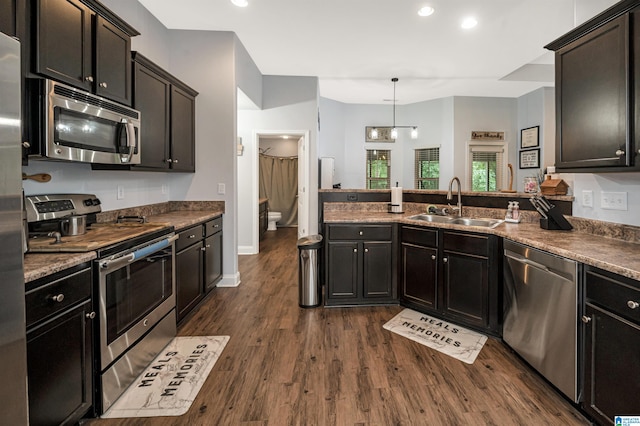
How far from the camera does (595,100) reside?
2012 mm

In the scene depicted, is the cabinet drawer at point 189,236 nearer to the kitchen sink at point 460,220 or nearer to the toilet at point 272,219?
the kitchen sink at point 460,220

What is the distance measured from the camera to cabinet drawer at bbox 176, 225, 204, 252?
9.19 ft

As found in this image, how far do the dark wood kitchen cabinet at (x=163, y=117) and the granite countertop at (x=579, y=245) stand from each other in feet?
7.92

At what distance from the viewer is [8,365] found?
108 cm

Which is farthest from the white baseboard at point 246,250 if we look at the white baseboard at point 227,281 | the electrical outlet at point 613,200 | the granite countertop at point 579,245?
the electrical outlet at point 613,200

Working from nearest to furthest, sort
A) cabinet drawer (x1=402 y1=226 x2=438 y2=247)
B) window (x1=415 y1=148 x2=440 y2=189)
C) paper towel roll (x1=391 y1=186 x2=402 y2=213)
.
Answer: cabinet drawer (x1=402 y1=226 x2=438 y2=247), paper towel roll (x1=391 y1=186 x2=402 y2=213), window (x1=415 y1=148 x2=440 y2=189)

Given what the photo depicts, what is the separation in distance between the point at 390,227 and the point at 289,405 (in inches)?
74.8

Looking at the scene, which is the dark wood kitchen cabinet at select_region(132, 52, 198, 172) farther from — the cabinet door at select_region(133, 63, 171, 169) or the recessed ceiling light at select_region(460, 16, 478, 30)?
the recessed ceiling light at select_region(460, 16, 478, 30)

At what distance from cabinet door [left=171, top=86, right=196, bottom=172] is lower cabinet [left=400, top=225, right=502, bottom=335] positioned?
2.37 meters

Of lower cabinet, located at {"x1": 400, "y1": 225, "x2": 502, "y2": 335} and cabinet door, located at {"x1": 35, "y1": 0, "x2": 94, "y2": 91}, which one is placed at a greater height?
cabinet door, located at {"x1": 35, "y1": 0, "x2": 94, "y2": 91}

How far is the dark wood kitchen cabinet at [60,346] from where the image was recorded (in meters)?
1.33

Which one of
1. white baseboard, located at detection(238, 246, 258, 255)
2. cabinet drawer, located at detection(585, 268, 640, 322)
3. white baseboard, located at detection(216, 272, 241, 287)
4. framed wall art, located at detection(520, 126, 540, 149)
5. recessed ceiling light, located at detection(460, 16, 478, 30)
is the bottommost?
white baseboard, located at detection(216, 272, 241, 287)

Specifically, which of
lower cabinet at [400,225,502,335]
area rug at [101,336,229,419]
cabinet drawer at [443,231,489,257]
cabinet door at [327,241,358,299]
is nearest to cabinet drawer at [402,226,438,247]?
lower cabinet at [400,225,502,335]

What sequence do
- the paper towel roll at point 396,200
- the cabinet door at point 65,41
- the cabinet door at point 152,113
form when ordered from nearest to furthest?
the cabinet door at point 65,41 → the cabinet door at point 152,113 → the paper towel roll at point 396,200
